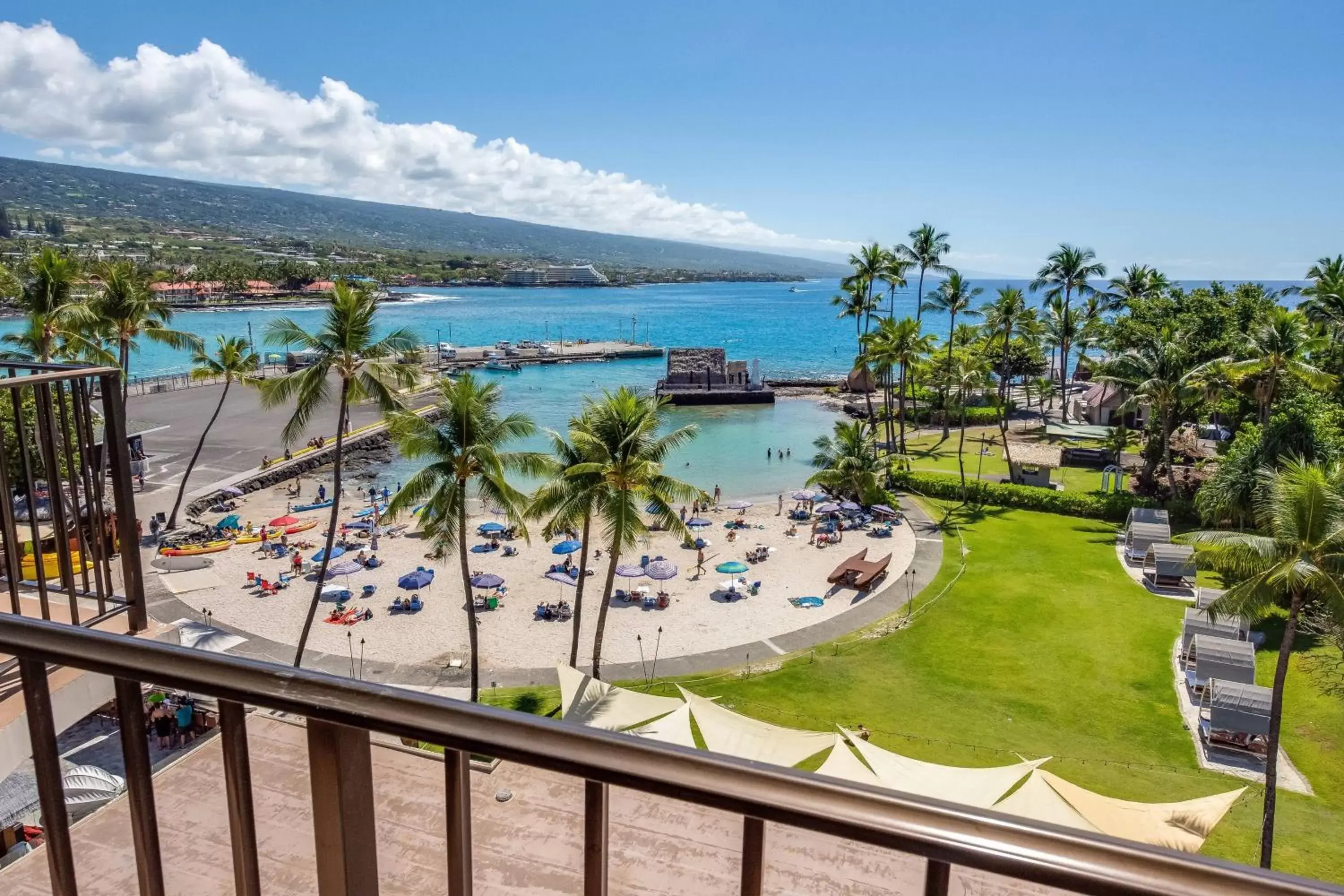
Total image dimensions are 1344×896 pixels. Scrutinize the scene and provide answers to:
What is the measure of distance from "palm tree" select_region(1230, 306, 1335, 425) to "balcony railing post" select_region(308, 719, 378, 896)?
30559mm

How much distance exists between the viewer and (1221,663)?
17.8 metres

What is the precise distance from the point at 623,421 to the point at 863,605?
10605 mm

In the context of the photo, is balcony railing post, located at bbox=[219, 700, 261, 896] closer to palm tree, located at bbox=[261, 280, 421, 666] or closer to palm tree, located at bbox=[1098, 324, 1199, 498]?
palm tree, located at bbox=[261, 280, 421, 666]

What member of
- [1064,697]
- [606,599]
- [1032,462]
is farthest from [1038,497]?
[606,599]

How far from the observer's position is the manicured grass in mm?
14695

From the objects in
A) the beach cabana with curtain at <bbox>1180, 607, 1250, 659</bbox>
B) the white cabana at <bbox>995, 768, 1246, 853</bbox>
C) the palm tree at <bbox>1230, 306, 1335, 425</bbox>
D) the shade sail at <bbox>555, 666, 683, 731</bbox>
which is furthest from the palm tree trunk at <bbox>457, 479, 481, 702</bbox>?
the palm tree at <bbox>1230, 306, 1335, 425</bbox>

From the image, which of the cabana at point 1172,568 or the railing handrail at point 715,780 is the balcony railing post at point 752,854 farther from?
the cabana at point 1172,568

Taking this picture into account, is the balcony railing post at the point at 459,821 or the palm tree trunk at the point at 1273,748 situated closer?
the balcony railing post at the point at 459,821

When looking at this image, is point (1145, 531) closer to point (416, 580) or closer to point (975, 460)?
point (975, 460)

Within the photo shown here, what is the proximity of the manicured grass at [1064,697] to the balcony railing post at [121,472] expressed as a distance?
1455 cm

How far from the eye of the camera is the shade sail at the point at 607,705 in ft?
47.0

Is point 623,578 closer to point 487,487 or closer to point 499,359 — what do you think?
point 487,487

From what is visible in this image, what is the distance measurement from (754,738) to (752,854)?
13246 millimetres

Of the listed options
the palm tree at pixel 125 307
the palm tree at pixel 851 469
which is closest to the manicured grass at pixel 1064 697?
the palm tree at pixel 851 469
